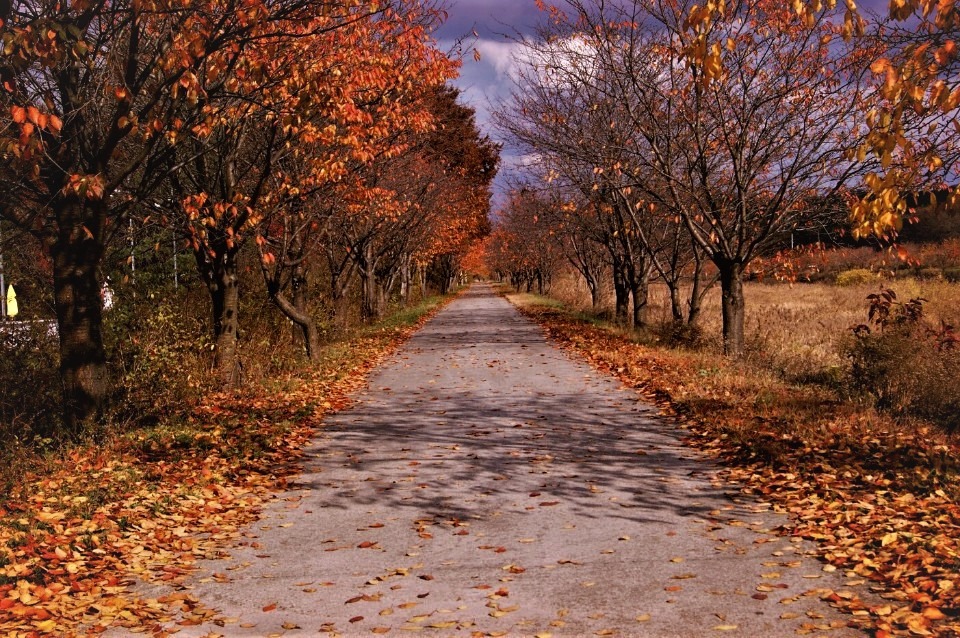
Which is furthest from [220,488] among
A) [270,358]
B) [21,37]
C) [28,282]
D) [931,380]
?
[931,380]

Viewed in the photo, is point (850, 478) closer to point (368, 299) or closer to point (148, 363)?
point (148, 363)

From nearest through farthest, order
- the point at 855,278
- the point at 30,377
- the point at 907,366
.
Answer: the point at 30,377, the point at 907,366, the point at 855,278

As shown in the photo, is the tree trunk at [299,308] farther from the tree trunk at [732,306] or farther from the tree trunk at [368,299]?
the tree trunk at [368,299]

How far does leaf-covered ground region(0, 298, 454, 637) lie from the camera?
4.54 metres

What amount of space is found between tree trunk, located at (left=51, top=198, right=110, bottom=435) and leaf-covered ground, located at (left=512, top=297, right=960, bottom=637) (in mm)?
6618

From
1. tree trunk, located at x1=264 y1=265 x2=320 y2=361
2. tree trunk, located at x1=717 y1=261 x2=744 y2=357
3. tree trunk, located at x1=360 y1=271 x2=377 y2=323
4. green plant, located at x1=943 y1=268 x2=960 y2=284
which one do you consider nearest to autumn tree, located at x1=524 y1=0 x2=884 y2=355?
tree trunk, located at x1=717 y1=261 x2=744 y2=357

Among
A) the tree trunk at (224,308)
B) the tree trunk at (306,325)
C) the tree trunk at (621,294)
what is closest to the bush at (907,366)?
the tree trunk at (224,308)

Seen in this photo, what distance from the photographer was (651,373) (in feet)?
43.6

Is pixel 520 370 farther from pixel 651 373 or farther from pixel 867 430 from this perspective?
pixel 867 430

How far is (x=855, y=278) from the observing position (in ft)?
125

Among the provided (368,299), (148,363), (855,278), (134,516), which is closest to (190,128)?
(148,363)

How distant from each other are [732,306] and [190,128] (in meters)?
10.8

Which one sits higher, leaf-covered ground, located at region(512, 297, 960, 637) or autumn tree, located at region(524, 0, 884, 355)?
autumn tree, located at region(524, 0, 884, 355)

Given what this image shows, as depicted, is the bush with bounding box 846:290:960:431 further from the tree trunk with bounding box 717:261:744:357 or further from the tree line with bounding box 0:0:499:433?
the tree line with bounding box 0:0:499:433
